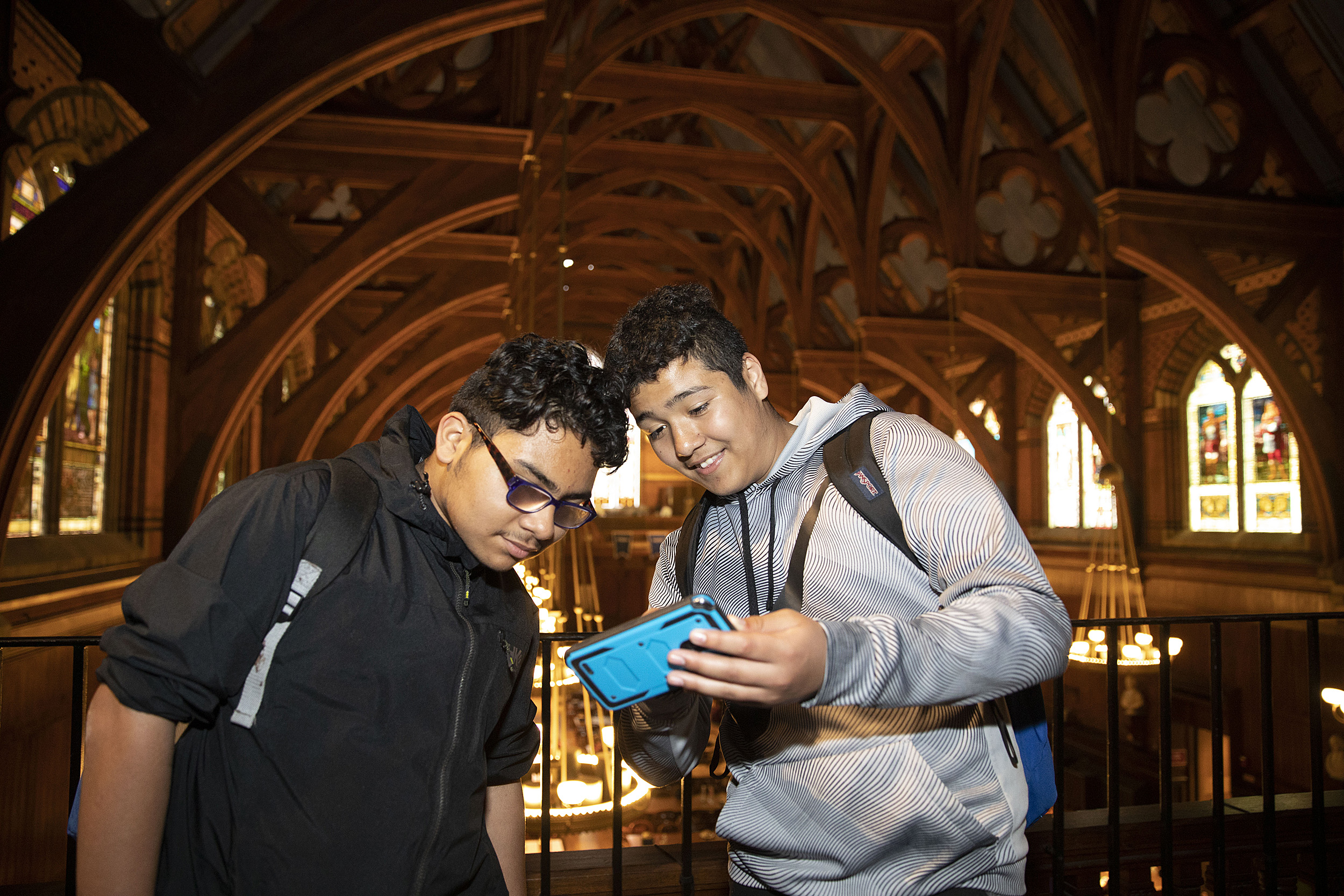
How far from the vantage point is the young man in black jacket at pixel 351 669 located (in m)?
1.07

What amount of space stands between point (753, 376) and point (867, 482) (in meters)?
0.31

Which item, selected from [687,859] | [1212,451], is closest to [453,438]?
[687,859]

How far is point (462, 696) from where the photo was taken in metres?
1.25

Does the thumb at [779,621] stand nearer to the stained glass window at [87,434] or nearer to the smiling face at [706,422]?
the smiling face at [706,422]

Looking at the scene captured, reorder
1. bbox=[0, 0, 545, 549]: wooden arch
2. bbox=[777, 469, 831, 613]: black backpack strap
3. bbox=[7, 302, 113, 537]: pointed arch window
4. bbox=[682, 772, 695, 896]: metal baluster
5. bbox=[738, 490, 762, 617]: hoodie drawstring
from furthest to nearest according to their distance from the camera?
1. bbox=[7, 302, 113, 537]: pointed arch window
2. bbox=[0, 0, 545, 549]: wooden arch
3. bbox=[682, 772, 695, 896]: metal baluster
4. bbox=[738, 490, 762, 617]: hoodie drawstring
5. bbox=[777, 469, 831, 613]: black backpack strap

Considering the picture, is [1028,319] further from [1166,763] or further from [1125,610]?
[1166,763]

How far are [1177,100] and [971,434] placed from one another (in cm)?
372

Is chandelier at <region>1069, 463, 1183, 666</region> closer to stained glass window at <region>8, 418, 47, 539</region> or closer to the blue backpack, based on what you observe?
the blue backpack

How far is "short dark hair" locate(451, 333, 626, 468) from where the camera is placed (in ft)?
4.25

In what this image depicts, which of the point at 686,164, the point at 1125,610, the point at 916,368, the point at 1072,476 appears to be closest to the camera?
the point at 1125,610

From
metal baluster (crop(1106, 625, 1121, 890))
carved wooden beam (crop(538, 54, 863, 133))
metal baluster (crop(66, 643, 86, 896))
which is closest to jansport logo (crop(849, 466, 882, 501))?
metal baluster (crop(1106, 625, 1121, 890))

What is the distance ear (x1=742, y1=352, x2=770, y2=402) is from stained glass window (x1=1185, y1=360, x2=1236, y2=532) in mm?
9795

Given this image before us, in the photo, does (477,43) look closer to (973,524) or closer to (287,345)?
(287,345)

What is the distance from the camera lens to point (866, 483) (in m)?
1.22
